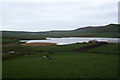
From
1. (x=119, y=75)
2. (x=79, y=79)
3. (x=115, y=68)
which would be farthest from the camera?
(x=115, y=68)

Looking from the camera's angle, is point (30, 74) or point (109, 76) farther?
point (30, 74)

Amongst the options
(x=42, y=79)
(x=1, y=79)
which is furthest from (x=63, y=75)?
(x=1, y=79)

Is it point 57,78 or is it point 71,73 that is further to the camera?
point 71,73

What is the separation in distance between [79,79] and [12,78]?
10361mm

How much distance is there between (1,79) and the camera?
83.3 ft

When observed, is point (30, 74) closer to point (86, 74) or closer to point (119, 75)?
point (86, 74)

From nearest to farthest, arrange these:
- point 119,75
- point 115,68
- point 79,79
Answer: point 79,79, point 119,75, point 115,68

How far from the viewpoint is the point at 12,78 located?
A: 25438mm

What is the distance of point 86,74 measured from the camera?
86.9ft

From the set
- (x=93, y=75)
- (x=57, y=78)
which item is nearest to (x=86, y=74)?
(x=93, y=75)

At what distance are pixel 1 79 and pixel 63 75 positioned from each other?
9.68 meters

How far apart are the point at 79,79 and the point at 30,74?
330 inches

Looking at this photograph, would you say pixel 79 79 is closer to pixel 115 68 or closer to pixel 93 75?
pixel 93 75

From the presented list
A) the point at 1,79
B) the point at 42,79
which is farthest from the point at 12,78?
the point at 42,79
